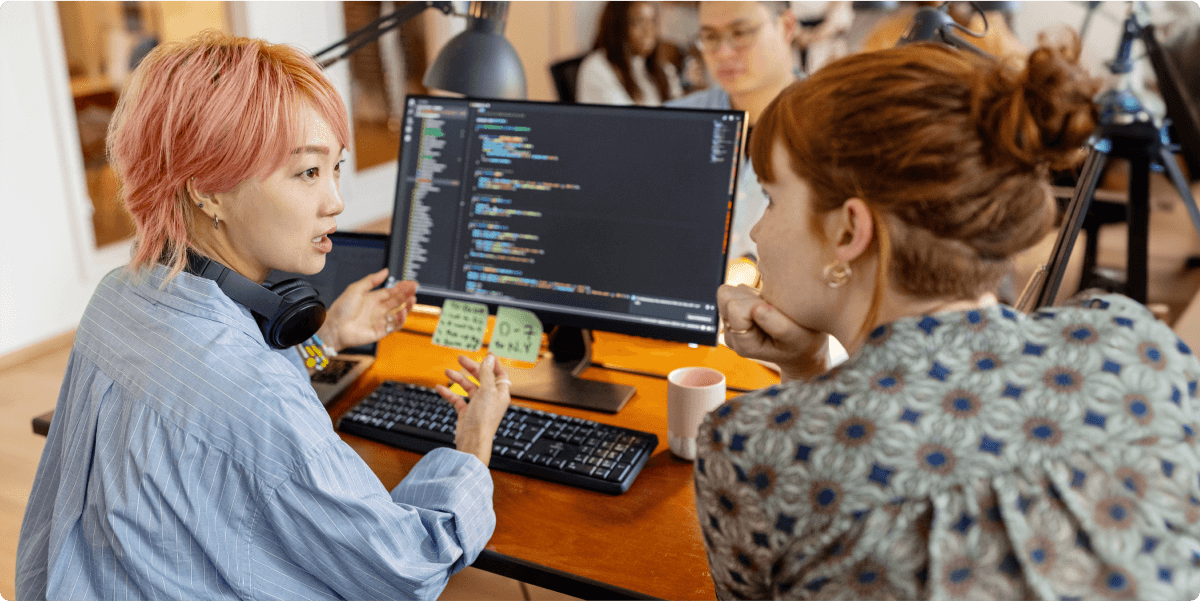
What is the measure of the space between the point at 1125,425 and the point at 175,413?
88 centimetres

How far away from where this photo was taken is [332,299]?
1426 millimetres

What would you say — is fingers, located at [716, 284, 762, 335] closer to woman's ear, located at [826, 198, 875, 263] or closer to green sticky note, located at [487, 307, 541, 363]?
woman's ear, located at [826, 198, 875, 263]

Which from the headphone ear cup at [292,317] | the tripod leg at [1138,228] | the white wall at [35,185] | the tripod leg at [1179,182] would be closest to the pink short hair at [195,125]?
the headphone ear cup at [292,317]

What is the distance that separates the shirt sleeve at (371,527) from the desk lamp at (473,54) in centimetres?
79

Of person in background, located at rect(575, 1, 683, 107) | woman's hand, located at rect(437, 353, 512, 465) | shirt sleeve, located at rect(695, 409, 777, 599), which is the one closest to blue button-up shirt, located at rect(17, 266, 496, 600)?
woman's hand, located at rect(437, 353, 512, 465)

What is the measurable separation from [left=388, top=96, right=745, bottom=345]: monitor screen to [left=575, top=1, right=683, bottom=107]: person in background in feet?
7.15

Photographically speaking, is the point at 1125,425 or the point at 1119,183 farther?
the point at 1119,183

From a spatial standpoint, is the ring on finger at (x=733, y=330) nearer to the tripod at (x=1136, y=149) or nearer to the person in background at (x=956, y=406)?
the person in background at (x=956, y=406)

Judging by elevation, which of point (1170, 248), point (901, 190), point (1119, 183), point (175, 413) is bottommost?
point (1170, 248)

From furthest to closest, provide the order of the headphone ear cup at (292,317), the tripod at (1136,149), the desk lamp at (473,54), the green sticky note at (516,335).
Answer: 1. the tripod at (1136,149)
2. the desk lamp at (473,54)
3. the green sticky note at (516,335)
4. the headphone ear cup at (292,317)

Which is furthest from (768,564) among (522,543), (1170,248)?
(1170,248)

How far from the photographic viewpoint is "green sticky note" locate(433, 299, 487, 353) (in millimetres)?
1353

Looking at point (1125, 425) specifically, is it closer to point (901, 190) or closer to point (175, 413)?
point (901, 190)

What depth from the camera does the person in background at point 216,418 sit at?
817 mm
